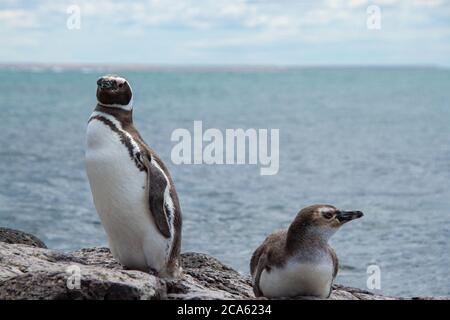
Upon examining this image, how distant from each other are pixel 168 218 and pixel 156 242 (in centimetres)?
19

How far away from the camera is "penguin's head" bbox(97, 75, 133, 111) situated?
7363 mm

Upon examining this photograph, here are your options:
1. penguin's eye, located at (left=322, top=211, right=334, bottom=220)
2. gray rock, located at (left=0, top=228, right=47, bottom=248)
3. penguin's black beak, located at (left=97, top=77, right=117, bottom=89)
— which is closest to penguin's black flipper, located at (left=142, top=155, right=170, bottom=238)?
penguin's black beak, located at (left=97, top=77, right=117, bottom=89)

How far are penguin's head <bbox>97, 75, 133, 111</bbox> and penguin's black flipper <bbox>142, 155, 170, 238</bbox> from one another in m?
0.45

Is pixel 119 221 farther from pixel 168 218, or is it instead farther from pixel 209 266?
pixel 209 266

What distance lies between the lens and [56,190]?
65.8ft

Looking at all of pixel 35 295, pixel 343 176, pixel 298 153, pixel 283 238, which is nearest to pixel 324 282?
pixel 283 238

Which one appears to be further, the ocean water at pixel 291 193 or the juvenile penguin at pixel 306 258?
the ocean water at pixel 291 193

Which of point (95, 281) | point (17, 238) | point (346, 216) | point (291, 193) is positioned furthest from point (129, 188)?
point (291, 193)

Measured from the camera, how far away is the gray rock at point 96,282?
6.26 meters

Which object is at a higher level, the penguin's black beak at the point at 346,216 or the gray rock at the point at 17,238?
the penguin's black beak at the point at 346,216

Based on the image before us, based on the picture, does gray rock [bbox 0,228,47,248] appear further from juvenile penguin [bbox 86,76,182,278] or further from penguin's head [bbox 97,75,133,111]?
penguin's head [bbox 97,75,133,111]
